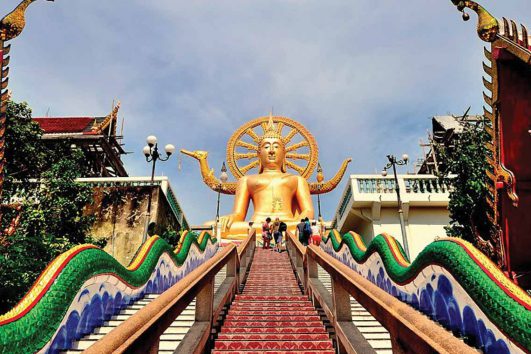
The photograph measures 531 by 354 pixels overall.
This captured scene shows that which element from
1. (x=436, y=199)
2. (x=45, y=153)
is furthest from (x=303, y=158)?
(x=45, y=153)

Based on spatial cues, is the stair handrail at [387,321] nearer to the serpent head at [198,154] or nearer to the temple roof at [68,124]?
A: the serpent head at [198,154]

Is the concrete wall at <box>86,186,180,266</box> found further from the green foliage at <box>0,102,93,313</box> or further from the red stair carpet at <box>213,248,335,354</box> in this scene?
the red stair carpet at <box>213,248,335,354</box>

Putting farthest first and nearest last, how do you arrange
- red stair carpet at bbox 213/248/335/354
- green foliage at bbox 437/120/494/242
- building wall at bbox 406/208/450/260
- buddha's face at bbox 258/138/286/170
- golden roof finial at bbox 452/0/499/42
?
buddha's face at bbox 258/138/286/170 → building wall at bbox 406/208/450/260 → green foliage at bbox 437/120/494/242 → golden roof finial at bbox 452/0/499/42 → red stair carpet at bbox 213/248/335/354

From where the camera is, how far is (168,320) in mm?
1871

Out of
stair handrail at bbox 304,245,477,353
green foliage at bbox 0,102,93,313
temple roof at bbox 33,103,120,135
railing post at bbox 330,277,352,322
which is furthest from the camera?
temple roof at bbox 33,103,120,135

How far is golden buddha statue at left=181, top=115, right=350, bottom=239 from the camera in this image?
1606 cm

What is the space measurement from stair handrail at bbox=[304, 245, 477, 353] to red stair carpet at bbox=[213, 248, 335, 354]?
33 cm

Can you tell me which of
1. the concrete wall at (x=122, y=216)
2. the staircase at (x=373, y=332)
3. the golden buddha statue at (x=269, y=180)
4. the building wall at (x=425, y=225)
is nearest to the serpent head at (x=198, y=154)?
the golden buddha statue at (x=269, y=180)

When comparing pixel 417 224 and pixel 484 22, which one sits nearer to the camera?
pixel 484 22

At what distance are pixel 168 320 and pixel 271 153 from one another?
51.0 ft

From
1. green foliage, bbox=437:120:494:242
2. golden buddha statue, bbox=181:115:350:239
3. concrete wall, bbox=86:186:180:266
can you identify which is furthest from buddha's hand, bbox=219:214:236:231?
green foliage, bbox=437:120:494:242

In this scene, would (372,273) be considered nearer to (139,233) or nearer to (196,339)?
A: (196,339)

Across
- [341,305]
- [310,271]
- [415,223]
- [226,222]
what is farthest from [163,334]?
[415,223]

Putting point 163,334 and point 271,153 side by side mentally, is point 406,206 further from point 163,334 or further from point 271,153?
Result: point 163,334
